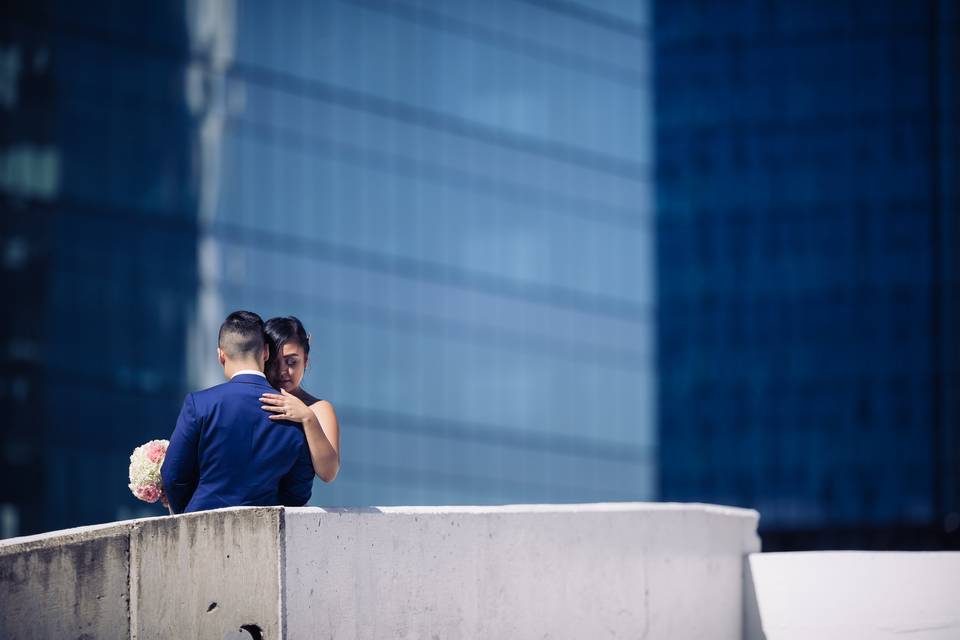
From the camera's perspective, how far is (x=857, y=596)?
9547 mm

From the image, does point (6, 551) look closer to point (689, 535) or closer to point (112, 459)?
point (689, 535)

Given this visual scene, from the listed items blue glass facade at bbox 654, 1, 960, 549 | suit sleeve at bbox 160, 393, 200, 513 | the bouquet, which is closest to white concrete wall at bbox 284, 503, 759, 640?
suit sleeve at bbox 160, 393, 200, 513

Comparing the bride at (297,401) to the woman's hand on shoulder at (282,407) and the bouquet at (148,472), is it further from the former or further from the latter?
the bouquet at (148,472)

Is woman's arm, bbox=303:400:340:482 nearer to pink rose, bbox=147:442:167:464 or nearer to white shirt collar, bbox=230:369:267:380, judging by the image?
white shirt collar, bbox=230:369:267:380

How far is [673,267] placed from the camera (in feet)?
220

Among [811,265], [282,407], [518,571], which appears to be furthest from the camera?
[811,265]

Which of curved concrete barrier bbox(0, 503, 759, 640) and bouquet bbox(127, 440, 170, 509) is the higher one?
bouquet bbox(127, 440, 170, 509)

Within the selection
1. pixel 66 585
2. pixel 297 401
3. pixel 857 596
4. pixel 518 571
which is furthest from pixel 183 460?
pixel 857 596

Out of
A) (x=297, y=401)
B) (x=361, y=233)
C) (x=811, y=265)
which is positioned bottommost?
(x=297, y=401)

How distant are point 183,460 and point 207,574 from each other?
20.4 inches

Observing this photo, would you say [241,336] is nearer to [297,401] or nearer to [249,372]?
[249,372]

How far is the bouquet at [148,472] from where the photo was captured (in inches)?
311

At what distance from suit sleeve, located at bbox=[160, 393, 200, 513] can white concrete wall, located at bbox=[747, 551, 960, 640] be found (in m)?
3.77

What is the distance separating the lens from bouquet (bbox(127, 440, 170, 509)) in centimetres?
789
